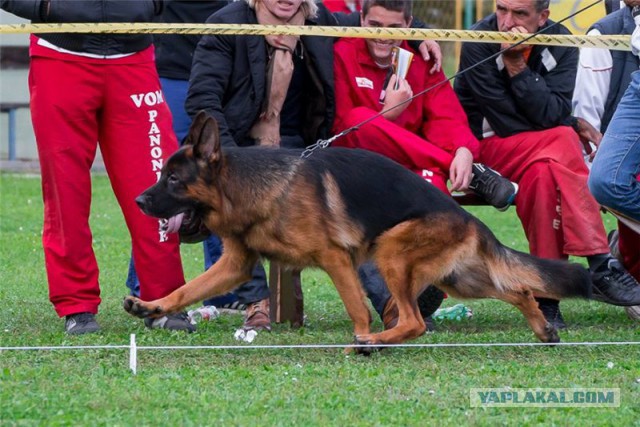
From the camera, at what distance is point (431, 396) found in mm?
4613

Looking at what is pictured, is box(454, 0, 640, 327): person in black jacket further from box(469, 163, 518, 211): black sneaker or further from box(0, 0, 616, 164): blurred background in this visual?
box(0, 0, 616, 164): blurred background

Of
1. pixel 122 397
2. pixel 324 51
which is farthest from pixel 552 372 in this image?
pixel 324 51

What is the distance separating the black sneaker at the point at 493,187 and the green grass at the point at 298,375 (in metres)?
0.73

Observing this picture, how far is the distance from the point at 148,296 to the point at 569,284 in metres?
2.20

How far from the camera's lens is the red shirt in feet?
22.4

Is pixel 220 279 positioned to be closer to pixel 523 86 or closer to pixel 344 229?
pixel 344 229

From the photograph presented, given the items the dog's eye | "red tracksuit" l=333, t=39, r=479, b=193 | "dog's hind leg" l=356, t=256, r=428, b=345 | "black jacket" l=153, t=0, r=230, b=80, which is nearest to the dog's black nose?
the dog's eye

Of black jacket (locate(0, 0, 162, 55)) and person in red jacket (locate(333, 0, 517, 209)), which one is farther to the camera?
person in red jacket (locate(333, 0, 517, 209))

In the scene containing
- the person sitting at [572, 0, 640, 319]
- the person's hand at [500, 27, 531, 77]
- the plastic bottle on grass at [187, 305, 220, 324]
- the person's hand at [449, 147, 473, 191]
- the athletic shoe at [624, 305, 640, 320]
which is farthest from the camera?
the person sitting at [572, 0, 640, 319]

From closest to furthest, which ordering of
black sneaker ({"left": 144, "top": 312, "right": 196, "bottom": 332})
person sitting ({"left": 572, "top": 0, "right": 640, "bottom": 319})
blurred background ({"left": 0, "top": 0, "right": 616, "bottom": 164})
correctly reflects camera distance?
black sneaker ({"left": 144, "top": 312, "right": 196, "bottom": 332}), person sitting ({"left": 572, "top": 0, "right": 640, "bottom": 319}), blurred background ({"left": 0, "top": 0, "right": 616, "bottom": 164})

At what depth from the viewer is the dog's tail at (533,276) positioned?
5906 mm

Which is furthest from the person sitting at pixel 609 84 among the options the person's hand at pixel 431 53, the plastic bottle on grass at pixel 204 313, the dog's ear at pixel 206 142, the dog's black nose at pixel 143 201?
the dog's black nose at pixel 143 201

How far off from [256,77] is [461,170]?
128cm

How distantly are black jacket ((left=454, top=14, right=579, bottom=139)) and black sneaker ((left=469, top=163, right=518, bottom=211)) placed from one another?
0.39 metres
